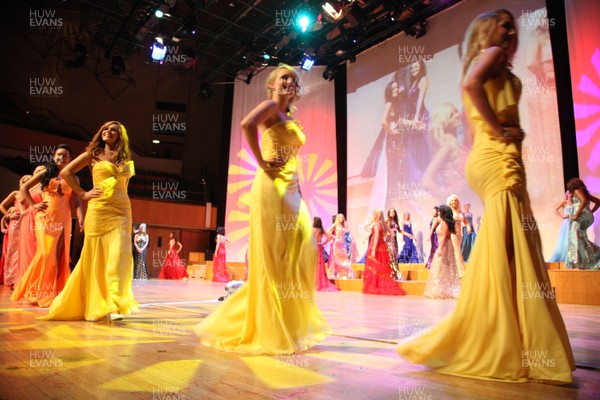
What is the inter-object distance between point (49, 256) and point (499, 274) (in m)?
4.68

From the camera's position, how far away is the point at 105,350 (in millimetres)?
2232

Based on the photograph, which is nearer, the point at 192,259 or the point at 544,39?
the point at 544,39

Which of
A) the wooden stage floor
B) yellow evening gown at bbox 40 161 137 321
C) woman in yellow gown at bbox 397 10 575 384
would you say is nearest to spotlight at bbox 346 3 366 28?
yellow evening gown at bbox 40 161 137 321

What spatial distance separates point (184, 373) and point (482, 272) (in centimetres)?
144

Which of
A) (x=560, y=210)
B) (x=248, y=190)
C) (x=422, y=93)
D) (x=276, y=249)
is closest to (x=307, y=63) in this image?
(x=422, y=93)

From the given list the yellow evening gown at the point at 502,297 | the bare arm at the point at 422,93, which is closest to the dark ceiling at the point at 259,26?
the bare arm at the point at 422,93

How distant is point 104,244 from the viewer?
11.7 feet

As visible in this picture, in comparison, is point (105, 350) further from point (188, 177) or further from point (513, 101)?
point (188, 177)

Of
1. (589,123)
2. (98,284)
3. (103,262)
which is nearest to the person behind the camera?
(98,284)

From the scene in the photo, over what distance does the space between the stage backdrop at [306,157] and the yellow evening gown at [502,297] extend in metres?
10.0

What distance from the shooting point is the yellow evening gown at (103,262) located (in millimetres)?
3391

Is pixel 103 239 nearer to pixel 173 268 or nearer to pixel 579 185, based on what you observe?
pixel 579 185

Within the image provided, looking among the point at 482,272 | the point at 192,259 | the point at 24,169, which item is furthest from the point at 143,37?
the point at 482,272

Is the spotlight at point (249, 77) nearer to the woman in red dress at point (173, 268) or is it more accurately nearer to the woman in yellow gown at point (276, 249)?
the woman in red dress at point (173, 268)
